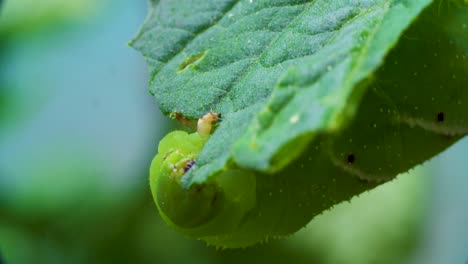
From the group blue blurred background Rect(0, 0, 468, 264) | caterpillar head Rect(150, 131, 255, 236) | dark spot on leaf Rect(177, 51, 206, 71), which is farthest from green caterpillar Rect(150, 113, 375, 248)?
blue blurred background Rect(0, 0, 468, 264)

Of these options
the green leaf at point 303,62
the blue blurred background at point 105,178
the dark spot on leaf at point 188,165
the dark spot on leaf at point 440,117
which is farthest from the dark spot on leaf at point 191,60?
the blue blurred background at point 105,178

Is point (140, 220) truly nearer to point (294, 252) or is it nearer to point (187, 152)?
point (294, 252)

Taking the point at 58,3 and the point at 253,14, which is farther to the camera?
the point at 58,3

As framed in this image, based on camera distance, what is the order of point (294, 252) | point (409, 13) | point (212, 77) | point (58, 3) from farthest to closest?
point (58, 3)
point (294, 252)
point (212, 77)
point (409, 13)

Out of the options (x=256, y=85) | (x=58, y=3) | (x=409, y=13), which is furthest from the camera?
(x=58, y=3)

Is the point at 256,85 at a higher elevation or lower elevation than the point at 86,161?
higher

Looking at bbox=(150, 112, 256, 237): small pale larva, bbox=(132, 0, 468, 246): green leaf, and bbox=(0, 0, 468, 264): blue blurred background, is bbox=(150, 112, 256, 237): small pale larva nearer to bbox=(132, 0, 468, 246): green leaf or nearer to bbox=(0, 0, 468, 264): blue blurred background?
bbox=(132, 0, 468, 246): green leaf

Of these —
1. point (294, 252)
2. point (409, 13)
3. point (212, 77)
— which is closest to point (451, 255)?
point (294, 252)
